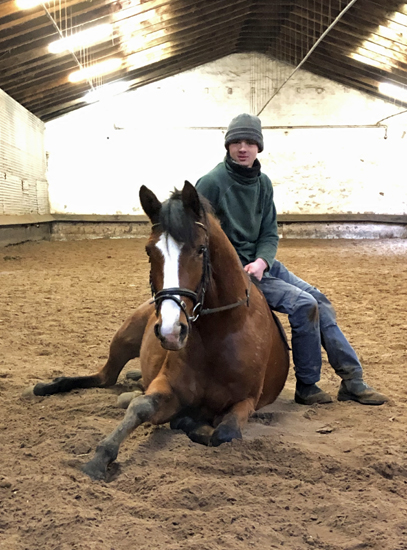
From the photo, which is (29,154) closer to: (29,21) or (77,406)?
(29,21)

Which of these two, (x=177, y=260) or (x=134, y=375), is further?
(x=134, y=375)

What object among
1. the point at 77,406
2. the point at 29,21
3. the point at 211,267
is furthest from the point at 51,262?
the point at 211,267

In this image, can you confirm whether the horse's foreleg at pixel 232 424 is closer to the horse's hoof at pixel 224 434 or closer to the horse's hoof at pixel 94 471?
the horse's hoof at pixel 224 434

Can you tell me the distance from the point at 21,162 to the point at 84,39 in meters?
5.21

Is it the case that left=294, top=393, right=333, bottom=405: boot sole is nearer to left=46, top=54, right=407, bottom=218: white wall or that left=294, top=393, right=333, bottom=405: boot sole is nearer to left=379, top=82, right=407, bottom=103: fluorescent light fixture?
A: left=46, top=54, right=407, bottom=218: white wall

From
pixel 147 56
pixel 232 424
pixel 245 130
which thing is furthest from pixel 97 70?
pixel 232 424

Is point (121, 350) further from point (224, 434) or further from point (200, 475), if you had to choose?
point (200, 475)

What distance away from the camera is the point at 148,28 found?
14461mm

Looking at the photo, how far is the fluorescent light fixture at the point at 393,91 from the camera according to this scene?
19.0 meters

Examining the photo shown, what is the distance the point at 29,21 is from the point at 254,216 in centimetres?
1023

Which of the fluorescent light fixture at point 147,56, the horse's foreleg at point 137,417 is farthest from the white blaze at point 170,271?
the fluorescent light fixture at point 147,56

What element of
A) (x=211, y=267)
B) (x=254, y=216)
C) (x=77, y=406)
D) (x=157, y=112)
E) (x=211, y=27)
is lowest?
(x=77, y=406)

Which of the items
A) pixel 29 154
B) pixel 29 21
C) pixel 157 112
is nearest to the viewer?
pixel 29 21

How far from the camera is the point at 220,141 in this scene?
795 inches
